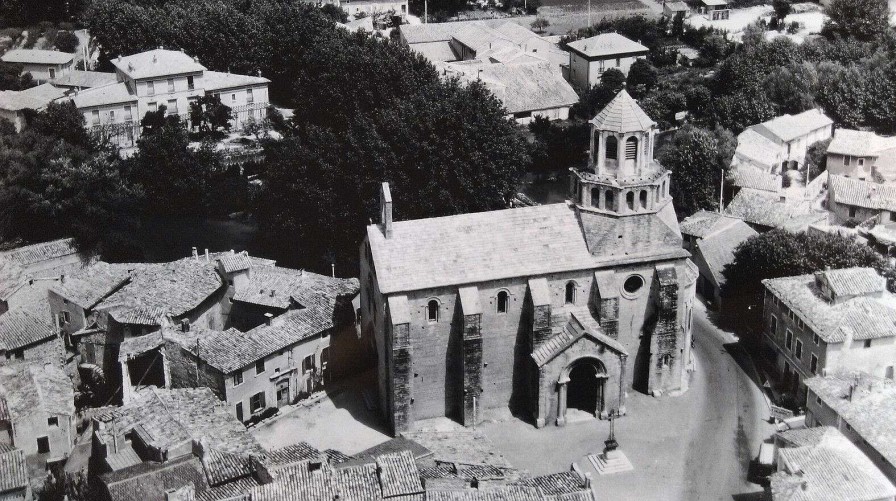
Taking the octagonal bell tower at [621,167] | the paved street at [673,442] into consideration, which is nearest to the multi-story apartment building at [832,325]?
the paved street at [673,442]

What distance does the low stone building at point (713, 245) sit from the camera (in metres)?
78.8

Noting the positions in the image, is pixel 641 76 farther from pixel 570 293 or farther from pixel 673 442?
pixel 673 442

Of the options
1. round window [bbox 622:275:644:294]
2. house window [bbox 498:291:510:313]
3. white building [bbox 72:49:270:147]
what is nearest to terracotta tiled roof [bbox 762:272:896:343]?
round window [bbox 622:275:644:294]

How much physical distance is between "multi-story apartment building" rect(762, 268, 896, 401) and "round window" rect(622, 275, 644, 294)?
10.9m

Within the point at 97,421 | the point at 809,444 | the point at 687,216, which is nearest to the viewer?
the point at 809,444

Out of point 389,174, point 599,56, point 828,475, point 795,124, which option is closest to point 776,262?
point 828,475

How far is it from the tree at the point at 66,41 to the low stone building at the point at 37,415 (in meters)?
70.3

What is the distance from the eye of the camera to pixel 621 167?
6228 centimetres

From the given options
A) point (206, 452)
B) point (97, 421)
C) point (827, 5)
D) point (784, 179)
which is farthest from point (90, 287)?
point (827, 5)

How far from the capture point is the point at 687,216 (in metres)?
91.8

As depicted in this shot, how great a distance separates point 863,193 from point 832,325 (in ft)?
91.5

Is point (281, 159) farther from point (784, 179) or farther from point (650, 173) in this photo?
point (784, 179)

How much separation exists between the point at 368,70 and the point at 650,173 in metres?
38.8

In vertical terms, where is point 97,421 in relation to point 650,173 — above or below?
below
